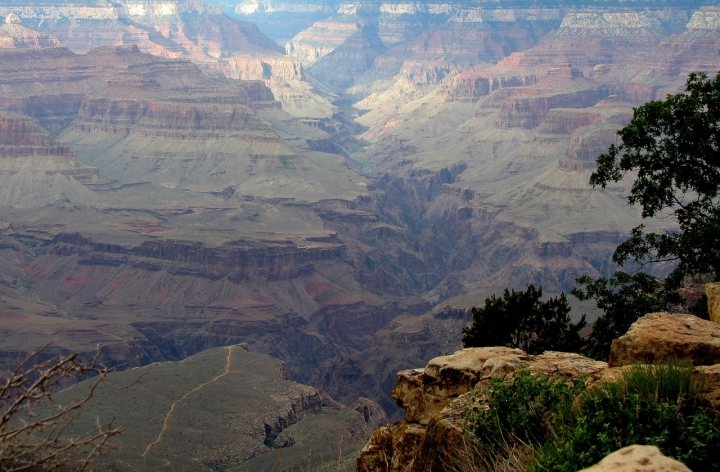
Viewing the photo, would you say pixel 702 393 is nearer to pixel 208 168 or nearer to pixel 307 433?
pixel 307 433

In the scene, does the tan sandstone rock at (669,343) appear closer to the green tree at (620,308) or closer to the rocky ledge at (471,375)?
the rocky ledge at (471,375)

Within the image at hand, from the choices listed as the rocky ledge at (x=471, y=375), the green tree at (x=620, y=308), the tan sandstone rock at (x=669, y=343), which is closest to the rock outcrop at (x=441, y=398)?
the rocky ledge at (x=471, y=375)

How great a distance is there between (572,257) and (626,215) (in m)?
17.9

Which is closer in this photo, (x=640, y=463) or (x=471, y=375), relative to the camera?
(x=640, y=463)

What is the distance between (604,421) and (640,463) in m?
3.14

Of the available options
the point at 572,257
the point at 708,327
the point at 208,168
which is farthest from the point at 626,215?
the point at 708,327

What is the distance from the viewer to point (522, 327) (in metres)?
35.4

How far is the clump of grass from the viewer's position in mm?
14266

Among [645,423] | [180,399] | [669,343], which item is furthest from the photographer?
[180,399]

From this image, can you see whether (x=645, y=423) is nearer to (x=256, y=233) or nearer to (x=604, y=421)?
(x=604, y=421)

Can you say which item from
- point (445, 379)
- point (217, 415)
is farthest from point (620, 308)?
point (217, 415)

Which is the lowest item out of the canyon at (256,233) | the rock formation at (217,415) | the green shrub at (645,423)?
the canyon at (256,233)

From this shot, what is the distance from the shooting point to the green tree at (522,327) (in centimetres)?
3456

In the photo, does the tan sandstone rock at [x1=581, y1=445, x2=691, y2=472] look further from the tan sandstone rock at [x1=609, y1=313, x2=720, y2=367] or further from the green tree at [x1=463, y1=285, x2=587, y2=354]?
the green tree at [x1=463, y1=285, x2=587, y2=354]
